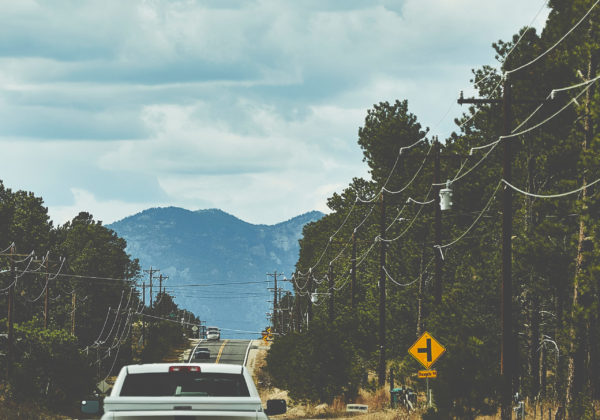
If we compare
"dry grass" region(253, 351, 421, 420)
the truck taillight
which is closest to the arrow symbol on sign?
"dry grass" region(253, 351, 421, 420)

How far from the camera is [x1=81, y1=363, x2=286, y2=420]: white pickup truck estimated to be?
8.58 m

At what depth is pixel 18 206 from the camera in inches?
3575

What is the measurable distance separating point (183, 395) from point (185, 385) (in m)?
0.83

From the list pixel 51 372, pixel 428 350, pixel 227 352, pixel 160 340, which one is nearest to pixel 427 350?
A: pixel 428 350

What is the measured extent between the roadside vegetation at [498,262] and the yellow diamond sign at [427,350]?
0.78 meters

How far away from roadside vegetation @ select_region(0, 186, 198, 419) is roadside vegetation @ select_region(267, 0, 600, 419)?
35.4ft

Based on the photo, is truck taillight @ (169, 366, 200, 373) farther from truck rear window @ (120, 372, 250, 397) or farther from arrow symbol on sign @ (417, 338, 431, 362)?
arrow symbol on sign @ (417, 338, 431, 362)

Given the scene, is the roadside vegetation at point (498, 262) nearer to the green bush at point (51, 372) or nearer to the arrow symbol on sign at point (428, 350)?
the arrow symbol on sign at point (428, 350)

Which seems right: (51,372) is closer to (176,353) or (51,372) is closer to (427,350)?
(427,350)

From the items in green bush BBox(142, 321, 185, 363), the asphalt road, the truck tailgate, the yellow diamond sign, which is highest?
the truck tailgate

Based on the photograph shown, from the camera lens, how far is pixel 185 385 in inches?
428

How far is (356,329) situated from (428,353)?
65.2 ft

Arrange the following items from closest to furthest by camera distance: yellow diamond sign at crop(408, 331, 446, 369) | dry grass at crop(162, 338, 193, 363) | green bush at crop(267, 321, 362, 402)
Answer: yellow diamond sign at crop(408, 331, 446, 369) < green bush at crop(267, 321, 362, 402) < dry grass at crop(162, 338, 193, 363)

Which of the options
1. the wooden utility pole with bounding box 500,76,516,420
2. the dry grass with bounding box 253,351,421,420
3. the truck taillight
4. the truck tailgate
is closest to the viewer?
the truck tailgate
